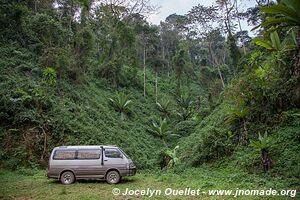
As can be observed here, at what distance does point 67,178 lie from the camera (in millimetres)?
11508

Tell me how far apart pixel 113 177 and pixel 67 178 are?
1.81 m

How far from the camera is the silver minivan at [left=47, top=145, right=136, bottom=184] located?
11.5m

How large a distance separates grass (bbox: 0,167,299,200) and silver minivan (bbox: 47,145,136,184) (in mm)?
332

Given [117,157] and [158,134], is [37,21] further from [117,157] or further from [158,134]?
[117,157]

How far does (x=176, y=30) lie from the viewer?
176 ft

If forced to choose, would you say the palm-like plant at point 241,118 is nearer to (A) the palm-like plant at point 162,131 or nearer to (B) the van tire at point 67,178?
(B) the van tire at point 67,178

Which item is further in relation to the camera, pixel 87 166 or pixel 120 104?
pixel 120 104

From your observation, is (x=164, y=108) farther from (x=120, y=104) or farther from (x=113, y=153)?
(x=113, y=153)

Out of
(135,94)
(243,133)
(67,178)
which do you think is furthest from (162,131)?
(67,178)

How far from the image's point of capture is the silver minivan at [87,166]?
11.5 meters

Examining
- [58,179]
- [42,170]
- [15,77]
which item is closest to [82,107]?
[15,77]

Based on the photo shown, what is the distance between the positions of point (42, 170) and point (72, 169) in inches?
175

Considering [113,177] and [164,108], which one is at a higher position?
[164,108]

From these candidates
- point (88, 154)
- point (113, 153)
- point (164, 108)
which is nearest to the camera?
point (88, 154)
